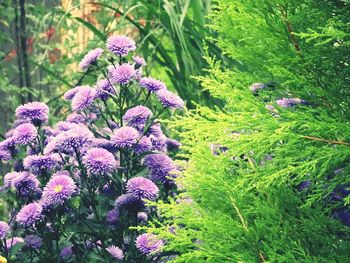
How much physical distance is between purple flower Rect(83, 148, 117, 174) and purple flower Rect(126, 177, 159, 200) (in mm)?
101

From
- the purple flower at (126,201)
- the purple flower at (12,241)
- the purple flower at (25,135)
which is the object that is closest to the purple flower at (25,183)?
the purple flower at (25,135)

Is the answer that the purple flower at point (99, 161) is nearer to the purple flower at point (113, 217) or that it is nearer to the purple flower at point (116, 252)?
the purple flower at point (113, 217)

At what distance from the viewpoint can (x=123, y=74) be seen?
121 inches

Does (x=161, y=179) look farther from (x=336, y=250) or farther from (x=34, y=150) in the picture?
(x=336, y=250)

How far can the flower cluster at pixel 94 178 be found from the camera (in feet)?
9.74

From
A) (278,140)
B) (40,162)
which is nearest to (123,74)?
(40,162)

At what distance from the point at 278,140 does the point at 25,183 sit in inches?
50.5

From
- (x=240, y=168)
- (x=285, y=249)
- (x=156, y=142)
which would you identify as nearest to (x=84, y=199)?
(x=156, y=142)

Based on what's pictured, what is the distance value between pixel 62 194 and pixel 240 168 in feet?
2.55

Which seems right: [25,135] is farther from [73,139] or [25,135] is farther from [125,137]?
[125,137]

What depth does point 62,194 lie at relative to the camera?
2.92 meters

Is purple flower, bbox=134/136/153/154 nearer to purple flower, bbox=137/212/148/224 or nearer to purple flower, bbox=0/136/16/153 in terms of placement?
purple flower, bbox=137/212/148/224

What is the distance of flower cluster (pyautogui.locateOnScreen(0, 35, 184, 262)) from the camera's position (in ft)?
9.74

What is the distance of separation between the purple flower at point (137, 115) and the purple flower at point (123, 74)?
0.13 metres
